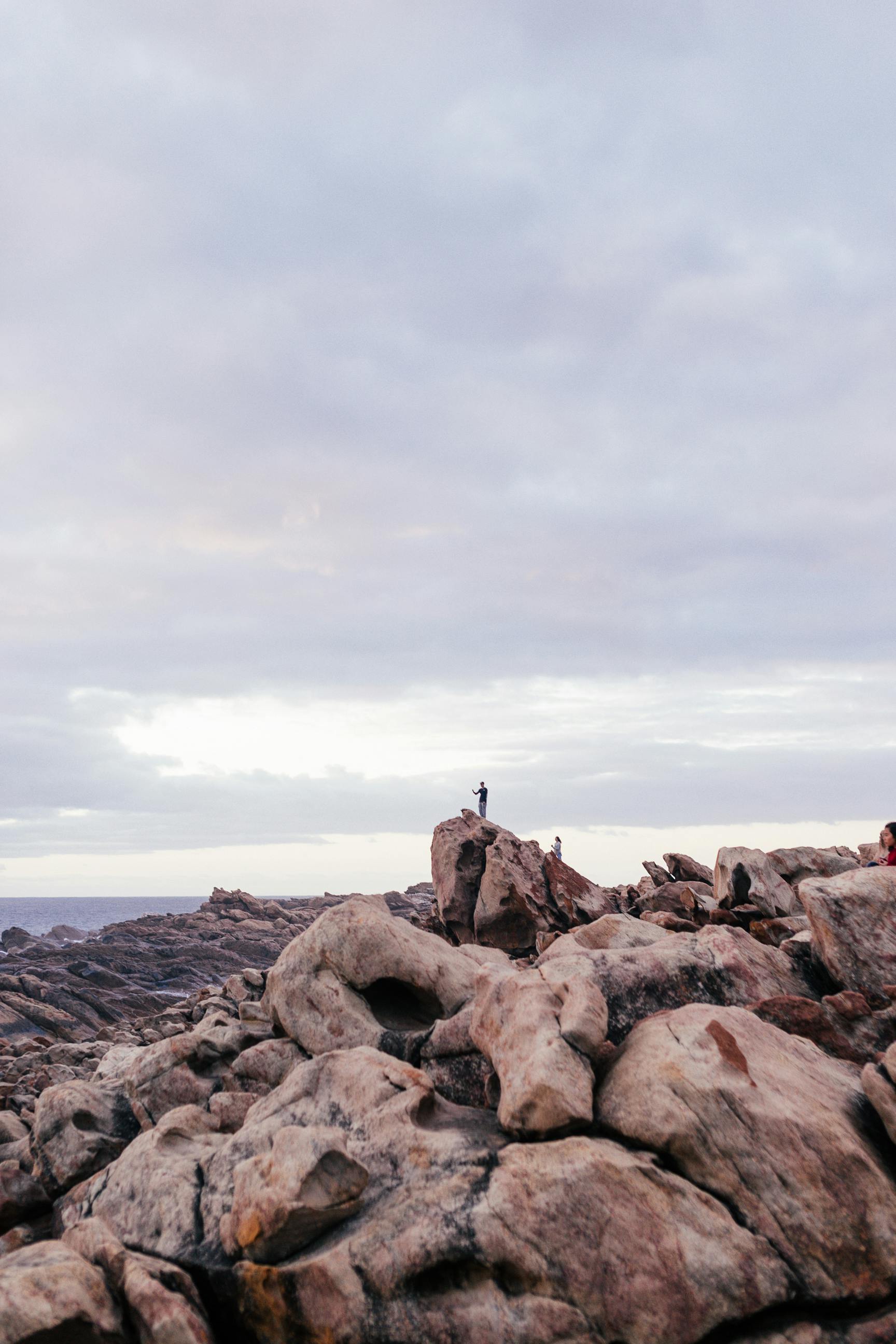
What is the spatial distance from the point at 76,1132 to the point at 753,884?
57.9ft

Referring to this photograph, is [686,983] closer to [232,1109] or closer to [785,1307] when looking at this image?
[785,1307]

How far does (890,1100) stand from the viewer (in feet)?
36.5

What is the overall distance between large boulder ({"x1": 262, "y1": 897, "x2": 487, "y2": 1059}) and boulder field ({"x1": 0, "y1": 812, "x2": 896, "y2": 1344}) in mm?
56

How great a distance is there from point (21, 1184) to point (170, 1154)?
342 centimetres

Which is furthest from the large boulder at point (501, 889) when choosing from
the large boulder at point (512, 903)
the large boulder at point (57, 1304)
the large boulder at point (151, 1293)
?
the large boulder at point (57, 1304)

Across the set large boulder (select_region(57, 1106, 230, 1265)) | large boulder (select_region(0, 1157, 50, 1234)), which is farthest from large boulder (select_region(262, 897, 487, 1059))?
large boulder (select_region(0, 1157, 50, 1234))

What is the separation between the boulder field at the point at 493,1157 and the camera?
956cm

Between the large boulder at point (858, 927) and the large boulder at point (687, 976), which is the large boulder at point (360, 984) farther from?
the large boulder at point (858, 927)

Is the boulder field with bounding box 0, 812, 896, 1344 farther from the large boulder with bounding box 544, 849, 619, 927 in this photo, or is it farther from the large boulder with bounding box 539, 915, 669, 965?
the large boulder with bounding box 544, 849, 619, 927

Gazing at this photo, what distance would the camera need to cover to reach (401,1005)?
59.3 ft

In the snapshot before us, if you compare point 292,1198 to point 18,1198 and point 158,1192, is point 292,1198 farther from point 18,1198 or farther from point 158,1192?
point 18,1198

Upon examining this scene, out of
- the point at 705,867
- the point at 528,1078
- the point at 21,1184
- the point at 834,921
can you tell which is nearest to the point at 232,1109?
the point at 21,1184

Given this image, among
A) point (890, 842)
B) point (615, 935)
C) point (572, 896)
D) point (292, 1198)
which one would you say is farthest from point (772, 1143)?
point (572, 896)

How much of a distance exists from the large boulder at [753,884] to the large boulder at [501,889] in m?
8.25
